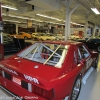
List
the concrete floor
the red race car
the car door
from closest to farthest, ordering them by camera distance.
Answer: the red race car → the concrete floor → the car door

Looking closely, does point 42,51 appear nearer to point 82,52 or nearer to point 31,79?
point 82,52

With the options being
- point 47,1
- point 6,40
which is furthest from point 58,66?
point 6,40

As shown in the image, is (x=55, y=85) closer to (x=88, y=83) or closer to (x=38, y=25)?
(x=88, y=83)

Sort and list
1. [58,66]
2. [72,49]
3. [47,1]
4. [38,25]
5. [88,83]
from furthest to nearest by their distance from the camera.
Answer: [38,25]
[47,1]
[88,83]
[72,49]
[58,66]

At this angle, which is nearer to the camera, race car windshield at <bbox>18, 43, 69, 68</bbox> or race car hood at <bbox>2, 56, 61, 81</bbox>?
race car hood at <bbox>2, 56, 61, 81</bbox>

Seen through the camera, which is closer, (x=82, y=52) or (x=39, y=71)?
(x=39, y=71)

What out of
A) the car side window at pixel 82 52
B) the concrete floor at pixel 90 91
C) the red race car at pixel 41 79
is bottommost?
the concrete floor at pixel 90 91

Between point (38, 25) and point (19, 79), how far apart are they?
24029mm

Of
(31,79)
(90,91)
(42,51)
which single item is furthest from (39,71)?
(90,91)

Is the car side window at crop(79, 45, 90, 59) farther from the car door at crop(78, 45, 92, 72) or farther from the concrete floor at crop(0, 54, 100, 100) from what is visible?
the concrete floor at crop(0, 54, 100, 100)

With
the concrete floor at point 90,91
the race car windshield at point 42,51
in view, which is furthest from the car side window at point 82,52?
the concrete floor at point 90,91

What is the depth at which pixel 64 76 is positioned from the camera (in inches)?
69.2

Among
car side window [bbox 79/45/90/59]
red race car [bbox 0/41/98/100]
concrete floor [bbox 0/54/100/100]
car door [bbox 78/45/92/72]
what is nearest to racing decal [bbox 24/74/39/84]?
red race car [bbox 0/41/98/100]

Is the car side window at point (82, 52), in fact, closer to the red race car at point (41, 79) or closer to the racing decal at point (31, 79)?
the red race car at point (41, 79)
